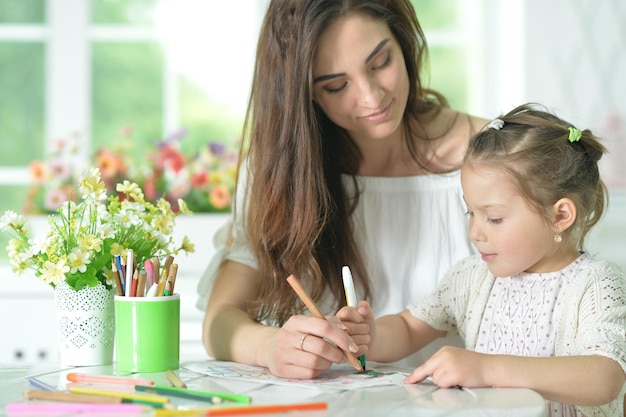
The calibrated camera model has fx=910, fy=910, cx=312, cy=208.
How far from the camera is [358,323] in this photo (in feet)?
4.86

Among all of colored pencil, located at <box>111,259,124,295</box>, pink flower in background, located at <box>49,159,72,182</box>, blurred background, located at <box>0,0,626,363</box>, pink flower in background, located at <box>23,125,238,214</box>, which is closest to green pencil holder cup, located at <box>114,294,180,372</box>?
colored pencil, located at <box>111,259,124,295</box>

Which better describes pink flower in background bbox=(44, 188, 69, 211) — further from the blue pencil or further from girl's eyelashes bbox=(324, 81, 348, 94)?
the blue pencil

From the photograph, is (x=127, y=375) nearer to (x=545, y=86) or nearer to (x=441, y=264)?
(x=441, y=264)

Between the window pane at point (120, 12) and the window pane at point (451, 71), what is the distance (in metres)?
1.18

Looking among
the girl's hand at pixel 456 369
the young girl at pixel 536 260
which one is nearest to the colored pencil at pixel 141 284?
the young girl at pixel 536 260

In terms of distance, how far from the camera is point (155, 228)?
61.5 inches

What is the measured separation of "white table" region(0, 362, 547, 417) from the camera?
1149mm

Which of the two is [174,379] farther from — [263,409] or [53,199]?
[53,199]

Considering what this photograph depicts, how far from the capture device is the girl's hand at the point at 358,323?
57.3 inches

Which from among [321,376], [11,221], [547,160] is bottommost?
[321,376]

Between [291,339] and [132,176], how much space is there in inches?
66.5

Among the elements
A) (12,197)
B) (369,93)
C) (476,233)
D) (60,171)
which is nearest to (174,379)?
(476,233)

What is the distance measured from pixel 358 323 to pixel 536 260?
0.35 m

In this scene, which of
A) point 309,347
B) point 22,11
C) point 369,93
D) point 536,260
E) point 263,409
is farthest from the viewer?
point 22,11
